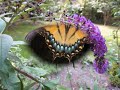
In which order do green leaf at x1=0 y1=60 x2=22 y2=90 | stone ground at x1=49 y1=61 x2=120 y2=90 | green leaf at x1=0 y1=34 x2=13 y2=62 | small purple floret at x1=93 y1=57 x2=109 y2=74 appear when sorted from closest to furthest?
green leaf at x1=0 y1=34 x2=13 y2=62
green leaf at x1=0 y1=60 x2=22 y2=90
small purple floret at x1=93 y1=57 x2=109 y2=74
stone ground at x1=49 y1=61 x2=120 y2=90

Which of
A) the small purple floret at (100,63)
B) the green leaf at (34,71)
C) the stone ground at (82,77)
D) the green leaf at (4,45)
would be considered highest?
the green leaf at (4,45)

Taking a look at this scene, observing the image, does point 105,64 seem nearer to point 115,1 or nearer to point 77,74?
point 77,74

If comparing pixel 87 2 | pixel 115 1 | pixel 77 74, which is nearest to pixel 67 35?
pixel 77 74

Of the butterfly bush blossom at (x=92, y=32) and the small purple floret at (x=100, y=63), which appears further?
the small purple floret at (x=100, y=63)

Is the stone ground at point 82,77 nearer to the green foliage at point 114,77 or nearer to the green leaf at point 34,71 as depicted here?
the green foliage at point 114,77

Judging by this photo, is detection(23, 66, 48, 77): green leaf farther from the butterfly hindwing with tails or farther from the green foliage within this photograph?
the green foliage

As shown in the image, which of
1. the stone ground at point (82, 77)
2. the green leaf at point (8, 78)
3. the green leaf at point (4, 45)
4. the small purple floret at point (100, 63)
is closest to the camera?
the green leaf at point (4, 45)

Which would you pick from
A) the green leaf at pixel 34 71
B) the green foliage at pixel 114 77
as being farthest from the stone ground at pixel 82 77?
the green leaf at pixel 34 71

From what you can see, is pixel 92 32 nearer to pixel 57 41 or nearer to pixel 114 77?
pixel 57 41


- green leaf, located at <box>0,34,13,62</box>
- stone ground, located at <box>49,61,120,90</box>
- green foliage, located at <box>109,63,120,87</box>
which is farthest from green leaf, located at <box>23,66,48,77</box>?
green foliage, located at <box>109,63,120,87</box>
